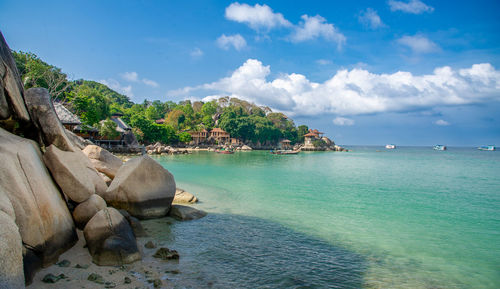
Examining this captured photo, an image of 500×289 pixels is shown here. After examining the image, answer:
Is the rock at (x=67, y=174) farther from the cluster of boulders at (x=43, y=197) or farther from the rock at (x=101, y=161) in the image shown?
the rock at (x=101, y=161)

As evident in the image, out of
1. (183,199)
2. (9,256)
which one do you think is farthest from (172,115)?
(9,256)

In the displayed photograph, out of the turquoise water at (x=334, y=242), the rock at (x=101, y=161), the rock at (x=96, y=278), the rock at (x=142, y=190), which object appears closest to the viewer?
the rock at (x=96, y=278)

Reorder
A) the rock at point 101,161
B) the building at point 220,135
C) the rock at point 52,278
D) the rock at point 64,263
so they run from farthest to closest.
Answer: the building at point 220,135 < the rock at point 101,161 < the rock at point 64,263 < the rock at point 52,278

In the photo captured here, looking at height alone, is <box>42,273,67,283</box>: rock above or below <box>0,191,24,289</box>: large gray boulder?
below

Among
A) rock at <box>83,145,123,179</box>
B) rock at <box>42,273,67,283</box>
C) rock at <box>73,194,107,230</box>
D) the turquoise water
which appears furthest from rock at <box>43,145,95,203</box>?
rock at <box>83,145,123,179</box>

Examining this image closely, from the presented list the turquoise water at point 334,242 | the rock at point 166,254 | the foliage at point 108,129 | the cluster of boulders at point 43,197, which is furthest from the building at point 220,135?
the rock at point 166,254

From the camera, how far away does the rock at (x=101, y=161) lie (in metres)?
11.3

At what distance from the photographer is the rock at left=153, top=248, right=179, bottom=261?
21.5 ft

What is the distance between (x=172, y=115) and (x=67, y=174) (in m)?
80.2

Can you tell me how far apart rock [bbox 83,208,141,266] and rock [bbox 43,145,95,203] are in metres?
1.06

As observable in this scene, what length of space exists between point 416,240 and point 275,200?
22.3ft

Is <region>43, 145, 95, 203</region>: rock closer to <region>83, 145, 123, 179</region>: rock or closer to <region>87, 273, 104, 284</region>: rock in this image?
<region>87, 273, 104, 284</region>: rock

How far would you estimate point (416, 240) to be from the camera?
9352 mm

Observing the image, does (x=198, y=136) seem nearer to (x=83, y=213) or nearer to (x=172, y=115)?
(x=172, y=115)
